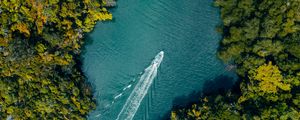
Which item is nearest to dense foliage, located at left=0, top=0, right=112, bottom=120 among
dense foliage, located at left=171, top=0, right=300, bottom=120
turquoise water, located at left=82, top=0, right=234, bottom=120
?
turquoise water, located at left=82, top=0, right=234, bottom=120

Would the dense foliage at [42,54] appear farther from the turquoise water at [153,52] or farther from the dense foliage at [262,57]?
the dense foliage at [262,57]

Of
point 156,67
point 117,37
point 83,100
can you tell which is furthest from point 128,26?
point 83,100

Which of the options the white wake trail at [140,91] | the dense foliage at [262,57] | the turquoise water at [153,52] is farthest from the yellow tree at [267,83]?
the white wake trail at [140,91]

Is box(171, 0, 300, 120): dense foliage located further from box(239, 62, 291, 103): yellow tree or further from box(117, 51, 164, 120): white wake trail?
box(117, 51, 164, 120): white wake trail

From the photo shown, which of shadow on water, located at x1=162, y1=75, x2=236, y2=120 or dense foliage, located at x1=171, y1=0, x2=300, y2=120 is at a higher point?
dense foliage, located at x1=171, y1=0, x2=300, y2=120

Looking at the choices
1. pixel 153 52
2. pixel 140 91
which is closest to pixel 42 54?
pixel 140 91

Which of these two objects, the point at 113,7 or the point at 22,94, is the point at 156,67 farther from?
the point at 22,94

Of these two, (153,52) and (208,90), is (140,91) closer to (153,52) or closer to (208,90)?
(153,52)
